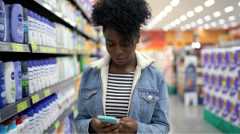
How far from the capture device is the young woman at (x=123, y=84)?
149 centimetres

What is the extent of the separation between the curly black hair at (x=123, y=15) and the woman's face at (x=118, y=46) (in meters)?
0.03

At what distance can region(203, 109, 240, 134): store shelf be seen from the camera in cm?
475

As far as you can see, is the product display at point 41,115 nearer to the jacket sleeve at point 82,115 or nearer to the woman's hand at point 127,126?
the jacket sleeve at point 82,115

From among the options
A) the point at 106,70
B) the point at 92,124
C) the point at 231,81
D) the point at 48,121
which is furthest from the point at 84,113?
the point at 231,81

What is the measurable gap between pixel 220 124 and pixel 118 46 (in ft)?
14.8

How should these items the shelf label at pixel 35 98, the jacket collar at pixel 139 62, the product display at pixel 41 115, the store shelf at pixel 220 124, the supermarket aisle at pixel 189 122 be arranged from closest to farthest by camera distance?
the jacket collar at pixel 139 62 → the product display at pixel 41 115 → the shelf label at pixel 35 98 → the store shelf at pixel 220 124 → the supermarket aisle at pixel 189 122

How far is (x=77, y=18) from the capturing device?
173 inches

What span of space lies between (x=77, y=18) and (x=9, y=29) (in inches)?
107

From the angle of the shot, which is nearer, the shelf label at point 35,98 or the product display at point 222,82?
the shelf label at point 35,98

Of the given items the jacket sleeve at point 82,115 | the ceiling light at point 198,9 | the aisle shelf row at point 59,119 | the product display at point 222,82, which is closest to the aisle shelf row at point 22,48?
the jacket sleeve at point 82,115

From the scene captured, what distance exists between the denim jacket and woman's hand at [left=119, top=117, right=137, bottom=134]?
60 mm

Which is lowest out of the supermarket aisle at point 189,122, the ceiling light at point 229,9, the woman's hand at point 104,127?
the supermarket aisle at point 189,122

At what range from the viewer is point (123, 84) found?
1.58 meters

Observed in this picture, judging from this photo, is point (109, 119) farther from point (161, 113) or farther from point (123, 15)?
point (123, 15)
